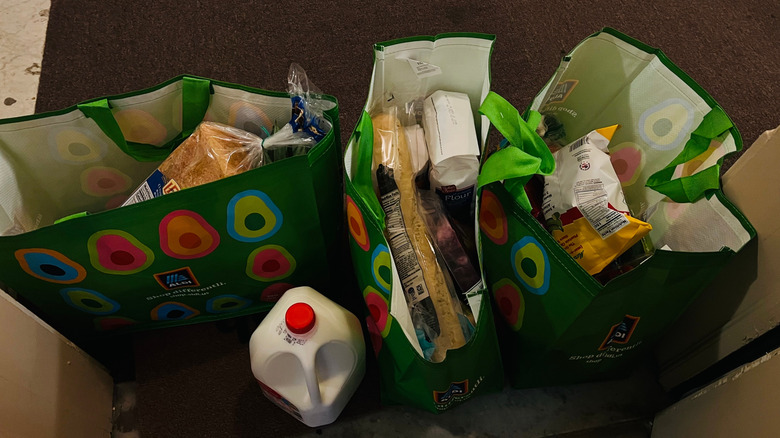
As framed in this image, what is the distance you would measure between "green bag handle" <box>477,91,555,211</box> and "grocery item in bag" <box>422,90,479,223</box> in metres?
0.09

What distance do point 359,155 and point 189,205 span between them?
0.24 meters

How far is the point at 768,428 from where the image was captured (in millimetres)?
646

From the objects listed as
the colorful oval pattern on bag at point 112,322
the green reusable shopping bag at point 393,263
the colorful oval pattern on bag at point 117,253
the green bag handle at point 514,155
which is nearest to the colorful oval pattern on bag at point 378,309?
the green reusable shopping bag at point 393,263

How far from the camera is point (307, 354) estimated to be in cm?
75

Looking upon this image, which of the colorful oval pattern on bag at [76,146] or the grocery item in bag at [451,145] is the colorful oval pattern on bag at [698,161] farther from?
the colorful oval pattern on bag at [76,146]

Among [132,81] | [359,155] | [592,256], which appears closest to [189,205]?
[359,155]

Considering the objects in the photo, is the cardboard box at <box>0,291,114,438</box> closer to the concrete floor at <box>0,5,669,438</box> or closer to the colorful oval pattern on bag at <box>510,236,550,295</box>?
the concrete floor at <box>0,5,669,438</box>

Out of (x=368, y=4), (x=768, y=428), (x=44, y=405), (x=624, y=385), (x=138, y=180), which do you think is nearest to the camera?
(x=768, y=428)

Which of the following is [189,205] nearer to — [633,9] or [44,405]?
[44,405]

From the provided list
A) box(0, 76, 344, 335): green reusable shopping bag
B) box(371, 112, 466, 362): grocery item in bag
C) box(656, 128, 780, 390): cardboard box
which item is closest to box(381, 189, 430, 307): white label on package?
box(371, 112, 466, 362): grocery item in bag

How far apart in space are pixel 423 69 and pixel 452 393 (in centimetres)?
49

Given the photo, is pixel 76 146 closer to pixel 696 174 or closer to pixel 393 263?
pixel 393 263

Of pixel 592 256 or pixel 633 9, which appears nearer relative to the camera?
pixel 592 256

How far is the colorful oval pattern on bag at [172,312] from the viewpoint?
93 centimetres
